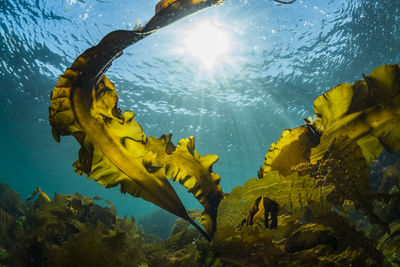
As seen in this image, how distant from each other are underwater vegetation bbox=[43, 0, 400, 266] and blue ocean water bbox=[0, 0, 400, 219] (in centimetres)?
829

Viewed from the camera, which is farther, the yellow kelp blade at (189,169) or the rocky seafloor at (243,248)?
the yellow kelp blade at (189,169)

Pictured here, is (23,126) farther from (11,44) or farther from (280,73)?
(280,73)

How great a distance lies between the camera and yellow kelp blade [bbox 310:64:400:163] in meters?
1.15

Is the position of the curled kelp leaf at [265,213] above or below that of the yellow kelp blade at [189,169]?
below

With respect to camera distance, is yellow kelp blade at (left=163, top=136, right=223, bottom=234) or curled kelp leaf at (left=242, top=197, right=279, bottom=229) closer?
curled kelp leaf at (left=242, top=197, right=279, bottom=229)

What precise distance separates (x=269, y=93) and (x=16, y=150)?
37595 millimetres

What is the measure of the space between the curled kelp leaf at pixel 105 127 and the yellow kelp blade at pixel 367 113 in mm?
1081

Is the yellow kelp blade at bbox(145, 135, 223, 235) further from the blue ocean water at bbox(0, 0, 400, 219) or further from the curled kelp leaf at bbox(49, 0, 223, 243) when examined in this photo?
the blue ocean water at bbox(0, 0, 400, 219)

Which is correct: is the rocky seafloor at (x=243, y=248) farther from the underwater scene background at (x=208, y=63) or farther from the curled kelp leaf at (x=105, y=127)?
the underwater scene background at (x=208, y=63)

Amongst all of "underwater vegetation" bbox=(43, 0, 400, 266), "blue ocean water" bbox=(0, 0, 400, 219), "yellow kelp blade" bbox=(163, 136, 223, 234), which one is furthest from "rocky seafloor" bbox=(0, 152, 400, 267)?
"blue ocean water" bbox=(0, 0, 400, 219)

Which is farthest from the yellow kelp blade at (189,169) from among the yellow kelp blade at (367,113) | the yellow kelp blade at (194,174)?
the yellow kelp blade at (367,113)

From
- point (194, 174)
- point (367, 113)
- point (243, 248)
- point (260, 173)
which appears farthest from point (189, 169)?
point (367, 113)

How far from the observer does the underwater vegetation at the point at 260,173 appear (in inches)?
40.7

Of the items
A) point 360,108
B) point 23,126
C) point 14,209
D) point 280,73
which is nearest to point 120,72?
point 14,209
